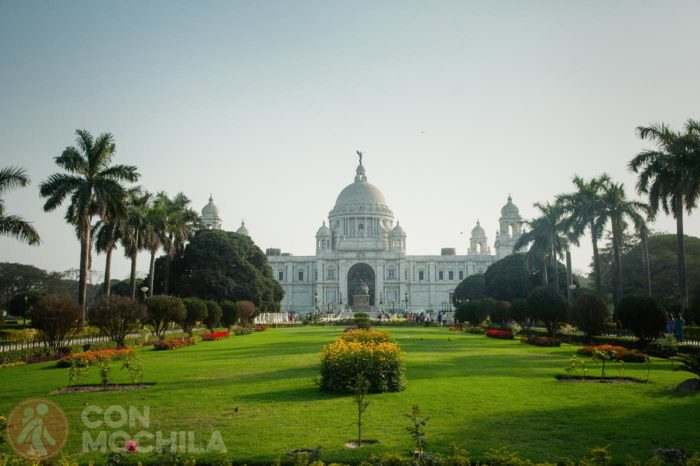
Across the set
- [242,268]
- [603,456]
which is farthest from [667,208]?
[242,268]

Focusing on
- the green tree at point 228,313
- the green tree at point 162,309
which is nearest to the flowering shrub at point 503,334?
the green tree at point 162,309

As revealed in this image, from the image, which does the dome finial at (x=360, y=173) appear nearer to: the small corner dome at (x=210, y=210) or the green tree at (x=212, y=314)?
the small corner dome at (x=210, y=210)

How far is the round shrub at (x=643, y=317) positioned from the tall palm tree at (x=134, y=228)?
30.7m

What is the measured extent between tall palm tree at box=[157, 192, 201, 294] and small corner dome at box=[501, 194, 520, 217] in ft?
211

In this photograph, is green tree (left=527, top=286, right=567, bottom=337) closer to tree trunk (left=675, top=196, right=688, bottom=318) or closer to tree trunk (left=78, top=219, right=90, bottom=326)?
tree trunk (left=675, top=196, right=688, bottom=318)

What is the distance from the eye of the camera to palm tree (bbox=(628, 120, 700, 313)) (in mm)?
31312

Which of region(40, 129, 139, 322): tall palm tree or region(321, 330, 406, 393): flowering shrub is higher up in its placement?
region(40, 129, 139, 322): tall palm tree

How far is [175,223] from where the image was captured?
5172 centimetres

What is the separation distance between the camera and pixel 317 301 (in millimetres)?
106938

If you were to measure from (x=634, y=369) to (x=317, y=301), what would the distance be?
89066 mm

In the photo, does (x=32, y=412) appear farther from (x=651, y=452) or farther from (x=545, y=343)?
(x=545, y=343)

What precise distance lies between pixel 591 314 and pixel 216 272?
3862 cm

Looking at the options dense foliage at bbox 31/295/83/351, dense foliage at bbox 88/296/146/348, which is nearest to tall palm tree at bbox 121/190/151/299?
dense foliage at bbox 88/296/146/348

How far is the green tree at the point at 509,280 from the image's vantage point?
6738cm
